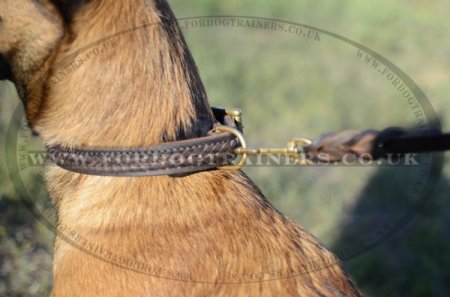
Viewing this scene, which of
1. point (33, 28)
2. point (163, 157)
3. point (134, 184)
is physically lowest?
point (134, 184)

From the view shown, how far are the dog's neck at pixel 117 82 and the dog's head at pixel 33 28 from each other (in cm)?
4

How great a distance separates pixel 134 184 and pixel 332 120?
17.3ft

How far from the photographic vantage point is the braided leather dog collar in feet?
8.28

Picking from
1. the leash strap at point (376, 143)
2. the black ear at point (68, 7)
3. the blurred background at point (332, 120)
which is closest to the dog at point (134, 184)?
the black ear at point (68, 7)

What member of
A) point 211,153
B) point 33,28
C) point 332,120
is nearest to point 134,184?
point 211,153

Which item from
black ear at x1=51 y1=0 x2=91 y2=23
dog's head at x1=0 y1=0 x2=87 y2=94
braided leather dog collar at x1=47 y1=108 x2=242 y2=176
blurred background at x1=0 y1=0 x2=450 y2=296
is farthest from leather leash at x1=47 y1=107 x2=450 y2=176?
blurred background at x1=0 y1=0 x2=450 y2=296

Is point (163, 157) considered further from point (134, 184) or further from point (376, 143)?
point (376, 143)

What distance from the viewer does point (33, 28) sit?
264cm

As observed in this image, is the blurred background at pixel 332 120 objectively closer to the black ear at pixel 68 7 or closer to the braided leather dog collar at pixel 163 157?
the braided leather dog collar at pixel 163 157

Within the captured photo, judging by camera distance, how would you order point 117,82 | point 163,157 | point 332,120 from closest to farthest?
1. point 163,157
2. point 117,82
3. point 332,120

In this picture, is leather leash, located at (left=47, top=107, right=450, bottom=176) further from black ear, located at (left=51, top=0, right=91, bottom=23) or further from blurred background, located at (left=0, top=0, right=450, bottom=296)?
blurred background, located at (left=0, top=0, right=450, bottom=296)

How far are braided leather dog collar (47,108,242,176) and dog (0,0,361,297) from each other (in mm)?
73

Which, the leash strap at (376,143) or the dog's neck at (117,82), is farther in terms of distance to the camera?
the dog's neck at (117,82)

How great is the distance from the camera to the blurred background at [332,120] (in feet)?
15.8
